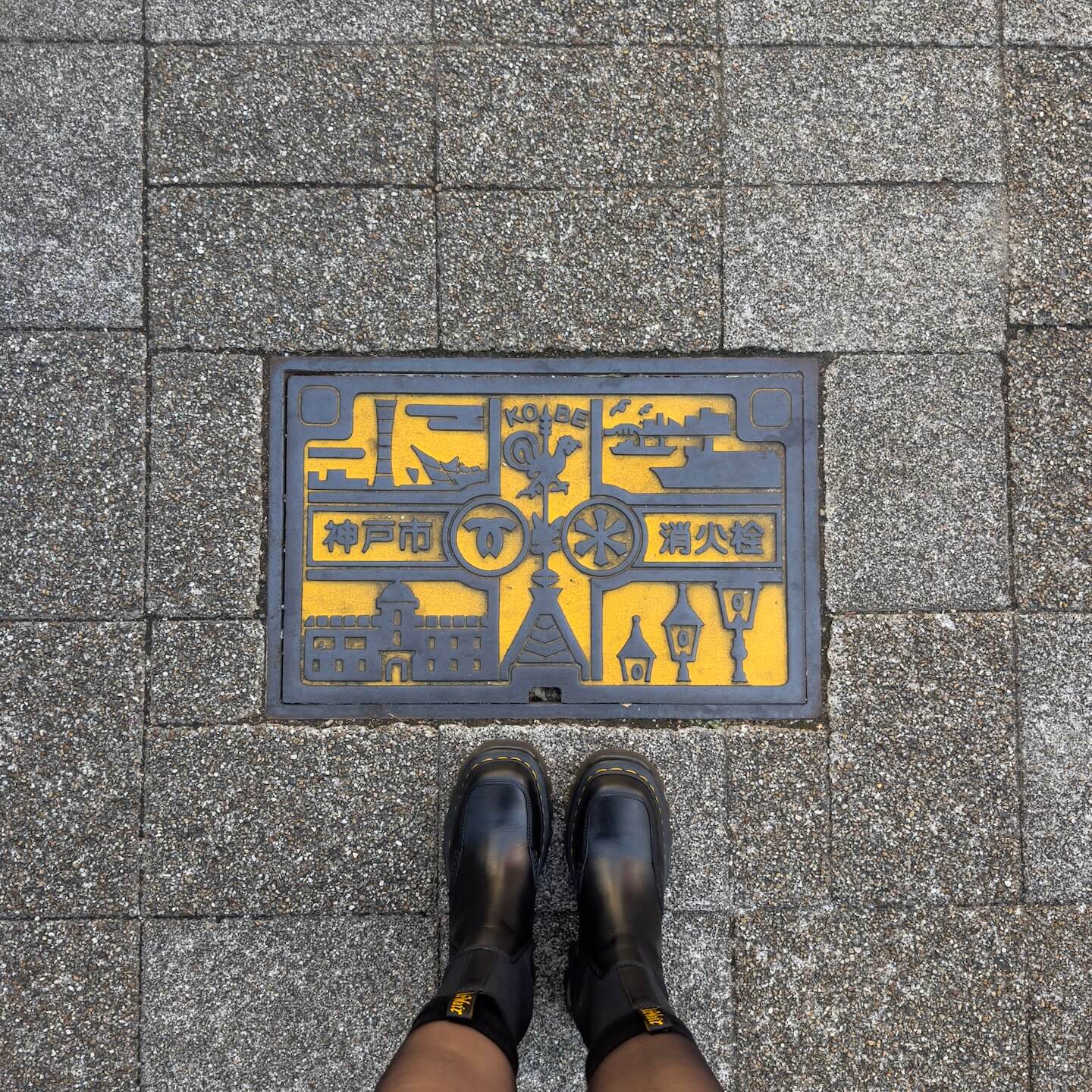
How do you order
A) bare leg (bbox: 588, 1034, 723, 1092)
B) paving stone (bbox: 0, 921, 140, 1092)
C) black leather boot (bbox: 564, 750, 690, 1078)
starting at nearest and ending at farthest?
bare leg (bbox: 588, 1034, 723, 1092) < black leather boot (bbox: 564, 750, 690, 1078) < paving stone (bbox: 0, 921, 140, 1092)

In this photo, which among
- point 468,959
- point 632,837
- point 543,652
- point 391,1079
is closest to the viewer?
point 391,1079

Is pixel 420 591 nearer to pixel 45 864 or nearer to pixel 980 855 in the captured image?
pixel 45 864

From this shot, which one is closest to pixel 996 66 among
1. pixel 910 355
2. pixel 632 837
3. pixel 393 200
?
pixel 910 355

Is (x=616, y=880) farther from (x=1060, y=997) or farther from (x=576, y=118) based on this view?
(x=576, y=118)

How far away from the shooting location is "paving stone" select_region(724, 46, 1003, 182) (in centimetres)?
232

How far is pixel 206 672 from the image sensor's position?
223 centimetres

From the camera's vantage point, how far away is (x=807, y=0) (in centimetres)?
234

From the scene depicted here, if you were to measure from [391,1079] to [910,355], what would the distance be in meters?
2.16

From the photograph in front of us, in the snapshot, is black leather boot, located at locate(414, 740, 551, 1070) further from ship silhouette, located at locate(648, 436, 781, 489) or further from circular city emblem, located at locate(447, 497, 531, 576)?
ship silhouette, located at locate(648, 436, 781, 489)

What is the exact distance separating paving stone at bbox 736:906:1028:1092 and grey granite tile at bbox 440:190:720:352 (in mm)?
1628

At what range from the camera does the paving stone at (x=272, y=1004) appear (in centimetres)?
215

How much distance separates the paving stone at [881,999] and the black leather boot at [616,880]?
1.03ft

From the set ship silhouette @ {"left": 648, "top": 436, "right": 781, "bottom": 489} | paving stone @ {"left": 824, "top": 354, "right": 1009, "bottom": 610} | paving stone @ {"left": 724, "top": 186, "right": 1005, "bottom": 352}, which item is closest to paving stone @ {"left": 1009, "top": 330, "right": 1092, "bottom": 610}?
paving stone @ {"left": 824, "top": 354, "right": 1009, "bottom": 610}

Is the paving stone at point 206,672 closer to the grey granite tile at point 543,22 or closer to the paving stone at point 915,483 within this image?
the paving stone at point 915,483
